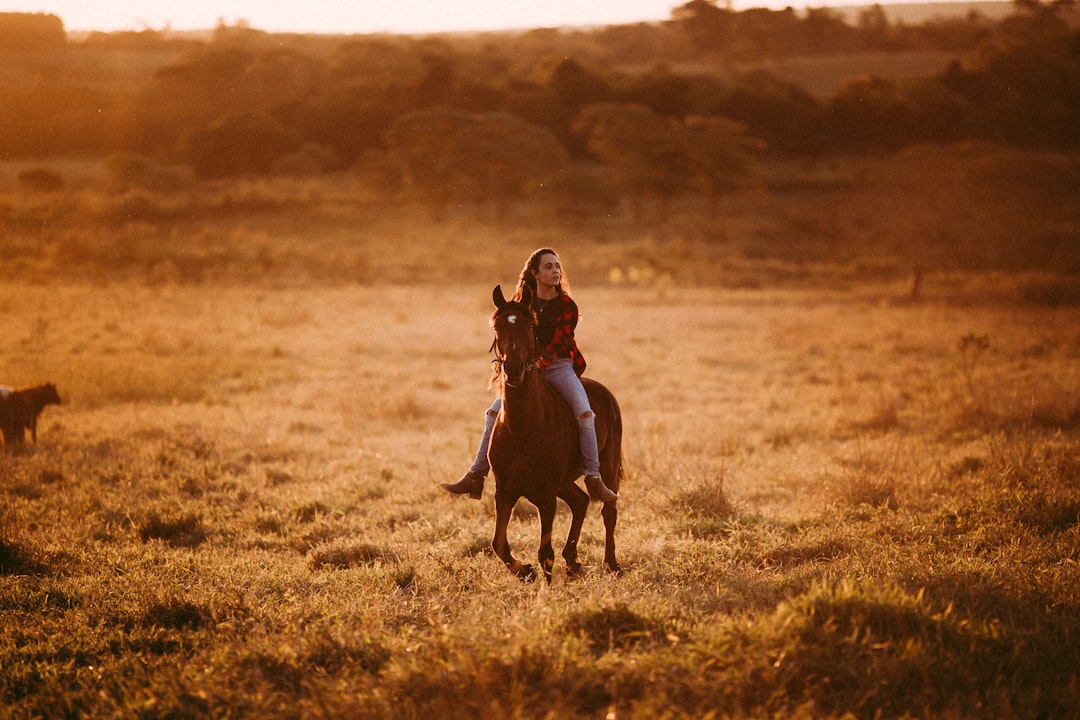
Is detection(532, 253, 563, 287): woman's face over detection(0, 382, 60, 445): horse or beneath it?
over

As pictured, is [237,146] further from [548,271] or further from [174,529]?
[548,271]

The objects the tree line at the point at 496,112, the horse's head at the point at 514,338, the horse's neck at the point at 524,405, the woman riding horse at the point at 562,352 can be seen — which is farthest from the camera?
the tree line at the point at 496,112

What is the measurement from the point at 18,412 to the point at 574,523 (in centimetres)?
835

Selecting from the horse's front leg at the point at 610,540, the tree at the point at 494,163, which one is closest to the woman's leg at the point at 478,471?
the horse's front leg at the point at 610,540

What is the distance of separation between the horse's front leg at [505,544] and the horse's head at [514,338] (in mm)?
1064

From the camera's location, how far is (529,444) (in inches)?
218

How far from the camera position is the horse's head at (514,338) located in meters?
5.14

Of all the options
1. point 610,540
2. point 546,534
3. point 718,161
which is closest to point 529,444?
point 546,534

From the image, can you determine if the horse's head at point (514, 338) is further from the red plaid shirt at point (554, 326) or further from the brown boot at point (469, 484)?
the brown boot at point (469, 484)

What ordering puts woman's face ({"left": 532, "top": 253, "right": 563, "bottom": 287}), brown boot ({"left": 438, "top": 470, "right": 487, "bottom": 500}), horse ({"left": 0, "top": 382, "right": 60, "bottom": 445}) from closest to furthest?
woman's face ({"left": 532, "top": 253, "right": 563, "bottom": 287}) → brown boot ({"left": 438, "top": 470, "right": 487, "bottom": 500}) → horse ({"left": 0, "top": 382, "right": 60, "bottom": 445})

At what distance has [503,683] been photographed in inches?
148

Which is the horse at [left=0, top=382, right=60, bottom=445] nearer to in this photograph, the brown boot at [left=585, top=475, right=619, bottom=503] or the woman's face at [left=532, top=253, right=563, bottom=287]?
the woman's face at [left=532, top=253, right=563, bottom=287]

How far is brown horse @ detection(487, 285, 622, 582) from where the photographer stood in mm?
5203

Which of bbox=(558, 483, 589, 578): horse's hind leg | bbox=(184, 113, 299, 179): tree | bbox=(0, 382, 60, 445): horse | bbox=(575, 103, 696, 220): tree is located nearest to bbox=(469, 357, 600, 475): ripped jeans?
bbox=(558, 483, 589, 578): horse's hind leg
